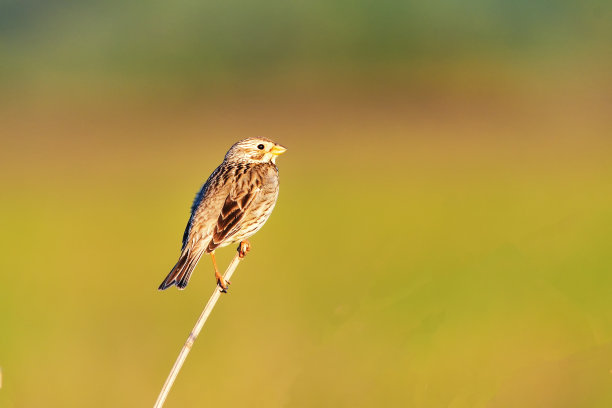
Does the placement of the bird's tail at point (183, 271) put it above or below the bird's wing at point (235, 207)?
below

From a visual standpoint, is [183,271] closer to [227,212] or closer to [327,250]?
[227,212]

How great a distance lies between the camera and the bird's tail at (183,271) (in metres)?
4.65

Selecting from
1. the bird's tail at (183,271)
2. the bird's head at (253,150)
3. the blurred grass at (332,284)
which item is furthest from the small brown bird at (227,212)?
the blurred grass at (332,284)

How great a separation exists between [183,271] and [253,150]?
1.37 metres

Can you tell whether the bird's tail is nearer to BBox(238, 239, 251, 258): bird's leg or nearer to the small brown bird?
the small brown bird

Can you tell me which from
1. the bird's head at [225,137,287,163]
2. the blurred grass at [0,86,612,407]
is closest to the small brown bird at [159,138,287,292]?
the bird's head at [225,137,287,163]

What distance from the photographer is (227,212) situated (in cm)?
515

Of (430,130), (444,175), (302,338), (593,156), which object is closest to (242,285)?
(302,338)

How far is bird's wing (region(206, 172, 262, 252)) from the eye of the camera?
5035 millimetres

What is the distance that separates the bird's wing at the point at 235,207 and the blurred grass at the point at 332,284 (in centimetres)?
132

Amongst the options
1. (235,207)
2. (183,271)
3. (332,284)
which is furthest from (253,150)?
(332,284)

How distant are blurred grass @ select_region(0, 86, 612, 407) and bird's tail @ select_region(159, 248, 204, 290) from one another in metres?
0.92

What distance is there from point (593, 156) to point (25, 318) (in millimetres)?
15330

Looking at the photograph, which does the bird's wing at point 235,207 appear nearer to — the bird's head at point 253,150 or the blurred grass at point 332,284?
the bird's head at point 253,150
